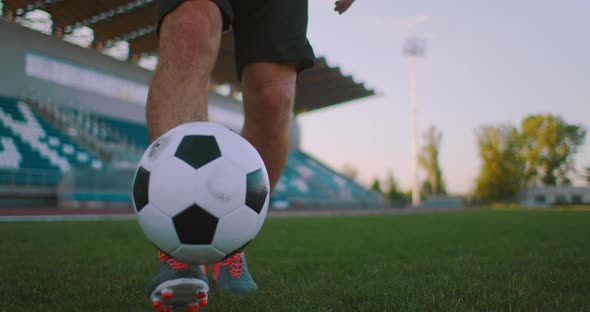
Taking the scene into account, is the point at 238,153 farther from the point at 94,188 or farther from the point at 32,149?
the point at 32,149

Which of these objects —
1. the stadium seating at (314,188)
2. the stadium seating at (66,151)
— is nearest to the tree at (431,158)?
the stadium seating at (314,188)

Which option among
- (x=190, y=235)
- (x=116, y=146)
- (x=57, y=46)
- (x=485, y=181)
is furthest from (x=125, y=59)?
(x=485, y=181)

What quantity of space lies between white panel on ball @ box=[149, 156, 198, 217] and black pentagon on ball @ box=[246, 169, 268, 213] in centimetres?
16

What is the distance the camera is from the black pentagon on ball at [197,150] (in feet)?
3.78

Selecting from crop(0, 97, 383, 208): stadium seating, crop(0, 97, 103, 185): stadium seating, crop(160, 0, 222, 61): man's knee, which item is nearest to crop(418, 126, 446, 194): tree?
crop(0, 97, 383, 208): stadium seating

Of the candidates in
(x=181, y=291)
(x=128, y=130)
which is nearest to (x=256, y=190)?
(x=181, y=291)

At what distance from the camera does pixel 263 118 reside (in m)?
1.92

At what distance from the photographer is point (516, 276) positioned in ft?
6.96

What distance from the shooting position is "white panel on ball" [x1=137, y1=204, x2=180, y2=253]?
1.15m

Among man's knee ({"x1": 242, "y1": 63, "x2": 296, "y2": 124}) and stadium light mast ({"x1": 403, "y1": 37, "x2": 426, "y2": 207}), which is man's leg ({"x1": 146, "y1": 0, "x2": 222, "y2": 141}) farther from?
stadium light mast ({"x1": 403, "y1": 37, "x2": 426, "y2": 207})

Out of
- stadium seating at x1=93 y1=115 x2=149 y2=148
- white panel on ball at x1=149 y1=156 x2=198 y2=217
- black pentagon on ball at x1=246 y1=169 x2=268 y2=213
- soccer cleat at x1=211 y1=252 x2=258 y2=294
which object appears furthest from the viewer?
stadium seating at x1=93 y1=115 x2=149 y2=148

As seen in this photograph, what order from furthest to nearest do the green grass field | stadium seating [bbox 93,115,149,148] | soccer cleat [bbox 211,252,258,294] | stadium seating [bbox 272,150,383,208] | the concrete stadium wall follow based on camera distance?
stadium seating [bbox 272,150,383,208], stadium seating [bbox 93,115,149,148], the concrete stadium wall, soccer cleat [bbox 211,252,258,294], the green grass field

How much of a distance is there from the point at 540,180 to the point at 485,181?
921cm

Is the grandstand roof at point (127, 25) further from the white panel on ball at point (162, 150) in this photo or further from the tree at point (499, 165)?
the tree at point (499, 165)
